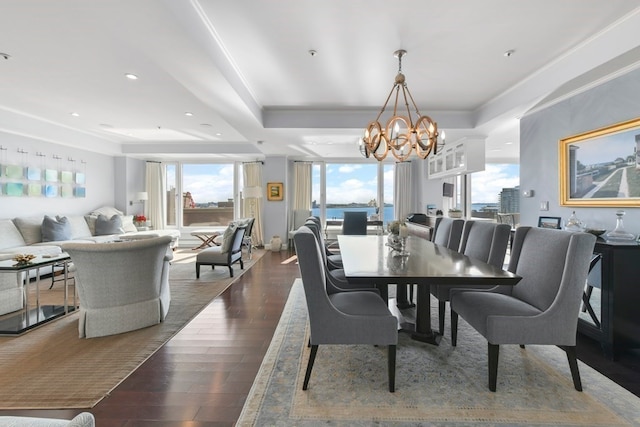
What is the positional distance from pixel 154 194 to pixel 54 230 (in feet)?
9.54

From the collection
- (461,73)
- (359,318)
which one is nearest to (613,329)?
(359,318)

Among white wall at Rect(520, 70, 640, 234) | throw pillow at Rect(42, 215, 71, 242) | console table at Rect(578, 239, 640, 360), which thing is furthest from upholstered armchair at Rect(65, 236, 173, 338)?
white wall at Rect(520, 70, 640, 234)

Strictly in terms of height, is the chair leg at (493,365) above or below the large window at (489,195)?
below

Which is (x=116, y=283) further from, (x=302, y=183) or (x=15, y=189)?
(x=302, y=183)

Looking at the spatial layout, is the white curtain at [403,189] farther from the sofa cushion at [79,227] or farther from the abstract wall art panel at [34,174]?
the abstract wall art panel at [34,174]

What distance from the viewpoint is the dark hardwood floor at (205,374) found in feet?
5.64

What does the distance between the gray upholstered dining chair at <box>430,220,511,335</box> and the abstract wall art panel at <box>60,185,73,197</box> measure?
278 inches

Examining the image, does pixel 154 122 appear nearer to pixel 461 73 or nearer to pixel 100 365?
pixel 100 365

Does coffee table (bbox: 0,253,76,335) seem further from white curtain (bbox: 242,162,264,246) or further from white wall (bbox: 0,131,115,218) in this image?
white curtain (bbox: 242,162,264,246)

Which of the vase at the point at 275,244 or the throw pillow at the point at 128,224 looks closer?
the throw pillow at the point at 128,224

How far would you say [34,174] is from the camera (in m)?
5.43

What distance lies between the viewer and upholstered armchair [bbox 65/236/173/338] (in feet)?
8.52

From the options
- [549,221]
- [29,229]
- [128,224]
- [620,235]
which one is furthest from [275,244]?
[620,235]

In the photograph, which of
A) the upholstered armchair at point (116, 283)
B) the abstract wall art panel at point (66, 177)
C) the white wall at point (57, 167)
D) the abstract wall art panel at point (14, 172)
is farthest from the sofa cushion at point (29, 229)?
the upholstered armchair at point (116, 283)
